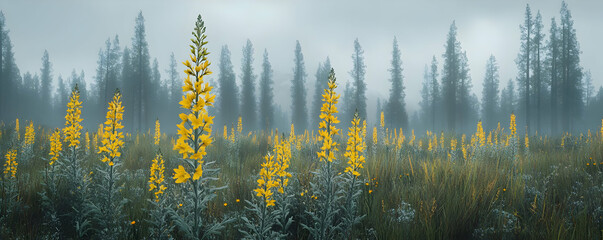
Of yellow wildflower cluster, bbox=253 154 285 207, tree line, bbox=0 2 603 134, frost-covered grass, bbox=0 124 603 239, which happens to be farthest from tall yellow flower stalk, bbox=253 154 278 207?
tree line, bbox=0 2 603 134

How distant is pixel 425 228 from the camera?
107 inches

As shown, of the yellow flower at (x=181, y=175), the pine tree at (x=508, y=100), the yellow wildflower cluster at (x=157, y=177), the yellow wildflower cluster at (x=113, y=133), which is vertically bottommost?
the yellow wildflower cluster at (x=157, y=177)

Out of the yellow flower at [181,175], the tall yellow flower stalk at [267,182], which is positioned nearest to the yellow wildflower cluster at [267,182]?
the tall yellow flower stalk at [267,182]

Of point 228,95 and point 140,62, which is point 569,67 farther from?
point 140,62

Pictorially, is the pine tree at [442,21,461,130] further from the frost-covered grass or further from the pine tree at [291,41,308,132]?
the frost-covered grass

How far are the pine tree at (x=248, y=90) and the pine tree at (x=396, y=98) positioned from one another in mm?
15400

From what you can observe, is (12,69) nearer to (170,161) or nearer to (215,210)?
(170,161)

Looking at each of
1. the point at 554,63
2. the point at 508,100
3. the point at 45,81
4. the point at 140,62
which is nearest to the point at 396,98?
the point at 554,63

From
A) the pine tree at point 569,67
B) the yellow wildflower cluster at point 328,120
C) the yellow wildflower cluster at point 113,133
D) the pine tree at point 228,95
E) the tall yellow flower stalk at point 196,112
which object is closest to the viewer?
the tall yellow flower stalk at point 196,112

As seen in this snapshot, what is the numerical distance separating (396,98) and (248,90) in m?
20.5

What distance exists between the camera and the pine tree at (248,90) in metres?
39.3

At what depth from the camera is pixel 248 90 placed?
129 ft

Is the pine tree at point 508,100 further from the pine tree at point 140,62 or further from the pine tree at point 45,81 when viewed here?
the pine tree at point 45,81

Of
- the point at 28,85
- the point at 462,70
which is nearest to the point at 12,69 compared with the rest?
the point at 28,85
